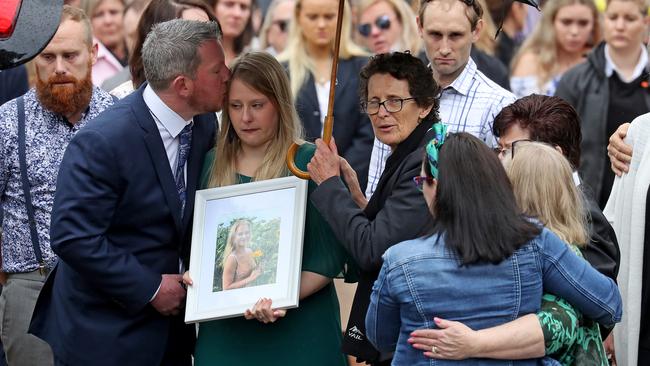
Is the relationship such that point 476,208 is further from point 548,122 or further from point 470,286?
point 548,122

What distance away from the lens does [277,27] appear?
36.8 ft

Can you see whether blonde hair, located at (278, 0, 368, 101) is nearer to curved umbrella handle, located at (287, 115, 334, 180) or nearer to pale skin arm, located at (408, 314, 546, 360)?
curved umbrella handle, located at (287, 115, 334, 180)

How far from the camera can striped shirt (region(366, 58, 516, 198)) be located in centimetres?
600

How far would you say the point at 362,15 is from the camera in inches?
410

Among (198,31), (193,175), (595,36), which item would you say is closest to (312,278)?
(193,175)

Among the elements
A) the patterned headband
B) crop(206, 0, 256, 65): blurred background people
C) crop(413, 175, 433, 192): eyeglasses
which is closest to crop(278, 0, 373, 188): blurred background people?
crop(206, 0, 256, 65): blurred background people

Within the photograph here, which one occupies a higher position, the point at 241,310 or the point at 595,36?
the point at 595,36

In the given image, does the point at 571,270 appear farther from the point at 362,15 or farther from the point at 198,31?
the point at 362,15

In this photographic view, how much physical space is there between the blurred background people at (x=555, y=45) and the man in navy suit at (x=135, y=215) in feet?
18.2

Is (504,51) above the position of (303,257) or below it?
above

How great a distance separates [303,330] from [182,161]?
89 cm

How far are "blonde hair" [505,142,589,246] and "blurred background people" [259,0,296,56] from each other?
6669mm

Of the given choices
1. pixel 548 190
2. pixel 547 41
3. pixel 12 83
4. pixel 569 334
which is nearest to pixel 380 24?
pixel 547 41

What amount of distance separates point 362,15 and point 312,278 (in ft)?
18.2
